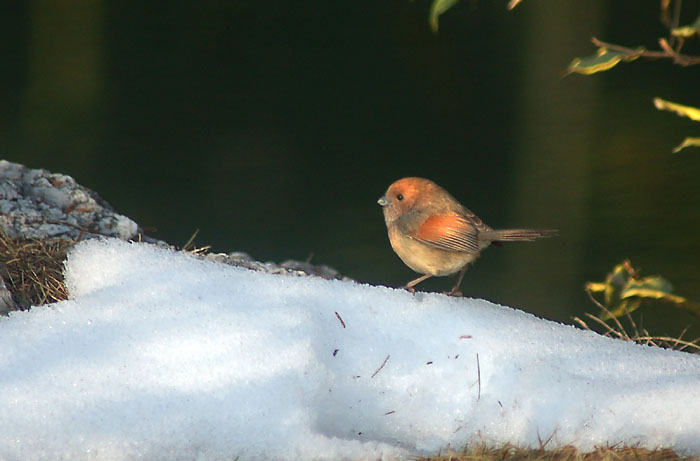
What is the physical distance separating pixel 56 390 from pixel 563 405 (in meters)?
1.12

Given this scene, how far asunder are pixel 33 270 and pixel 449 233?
1217 millimetres

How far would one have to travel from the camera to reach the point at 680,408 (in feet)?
6.46

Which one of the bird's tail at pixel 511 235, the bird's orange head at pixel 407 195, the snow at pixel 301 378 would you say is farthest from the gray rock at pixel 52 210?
the bird's tail at pixel 511 235

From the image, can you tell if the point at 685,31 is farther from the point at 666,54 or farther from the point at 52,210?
the point at 52,210

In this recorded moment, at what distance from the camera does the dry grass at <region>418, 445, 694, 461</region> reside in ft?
5.75

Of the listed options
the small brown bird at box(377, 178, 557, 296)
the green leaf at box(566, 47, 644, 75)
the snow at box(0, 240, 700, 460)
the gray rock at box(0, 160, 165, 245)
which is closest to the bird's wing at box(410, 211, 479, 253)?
the small brown bird at box(377, 178, 557, 296)

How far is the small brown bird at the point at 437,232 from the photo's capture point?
2.36 m

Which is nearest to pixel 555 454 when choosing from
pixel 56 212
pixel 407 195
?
pixel 407 195

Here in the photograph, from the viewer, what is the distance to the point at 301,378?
6.17 ft

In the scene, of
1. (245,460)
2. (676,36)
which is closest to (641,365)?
(676,36)

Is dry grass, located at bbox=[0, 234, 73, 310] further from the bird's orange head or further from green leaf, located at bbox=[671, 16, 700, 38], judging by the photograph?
green leaf, located at bbox=[671, 16, 700, 38]

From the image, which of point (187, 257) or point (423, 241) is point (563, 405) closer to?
point (423, 241)

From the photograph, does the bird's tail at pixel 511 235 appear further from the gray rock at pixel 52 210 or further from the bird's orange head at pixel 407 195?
the gray rock at pixel 52 210

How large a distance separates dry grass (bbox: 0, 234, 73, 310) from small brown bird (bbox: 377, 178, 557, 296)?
3.26 ft
